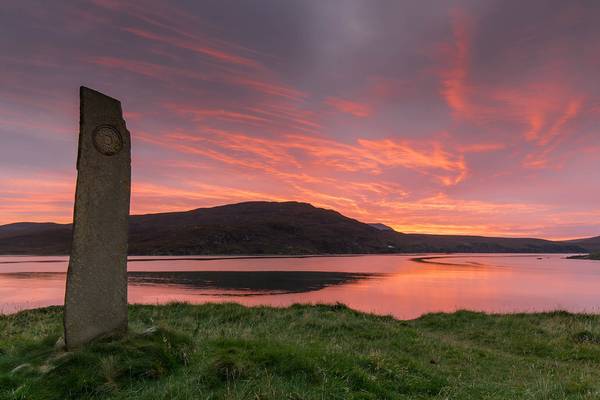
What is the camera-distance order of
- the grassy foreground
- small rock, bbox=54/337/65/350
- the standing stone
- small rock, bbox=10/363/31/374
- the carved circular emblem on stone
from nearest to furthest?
the grassy foreground < small rock, bbox=10/363/31/374 < small rock, bbox=54/337/65/350 < the standing stone < the carved circular emblem on stone

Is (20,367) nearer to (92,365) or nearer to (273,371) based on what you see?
(92,365)

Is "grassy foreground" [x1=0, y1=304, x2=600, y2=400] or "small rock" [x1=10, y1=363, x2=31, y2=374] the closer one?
"grassy foreground" [x1=0, y1=304, x2=600, y2=400]

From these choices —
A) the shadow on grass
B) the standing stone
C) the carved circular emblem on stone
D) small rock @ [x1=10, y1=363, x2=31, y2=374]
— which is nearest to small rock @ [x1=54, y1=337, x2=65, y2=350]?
the shadow on grass

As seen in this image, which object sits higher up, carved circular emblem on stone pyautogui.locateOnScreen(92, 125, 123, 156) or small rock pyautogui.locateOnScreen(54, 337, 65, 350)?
carved circular emblem on stone pyautogui.locateOnScreen(92, 125, 123, 156)

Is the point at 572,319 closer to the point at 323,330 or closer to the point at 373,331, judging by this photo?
the point at 373,331

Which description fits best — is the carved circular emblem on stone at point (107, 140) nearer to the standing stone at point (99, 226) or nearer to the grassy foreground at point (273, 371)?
the standing stone at point (99, 226)

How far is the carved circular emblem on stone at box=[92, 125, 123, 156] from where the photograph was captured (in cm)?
1115

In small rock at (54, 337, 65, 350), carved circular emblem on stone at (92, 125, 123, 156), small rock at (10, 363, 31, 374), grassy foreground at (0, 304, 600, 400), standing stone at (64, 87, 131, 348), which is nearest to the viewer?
grassy foreground at (0, 304, 600, 400)

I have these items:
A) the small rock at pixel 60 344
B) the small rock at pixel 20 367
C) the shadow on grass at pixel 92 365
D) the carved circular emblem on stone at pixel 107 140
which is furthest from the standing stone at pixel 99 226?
the small rock at pixel 20 367

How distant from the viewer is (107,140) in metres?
11.3

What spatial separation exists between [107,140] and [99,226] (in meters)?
2.54

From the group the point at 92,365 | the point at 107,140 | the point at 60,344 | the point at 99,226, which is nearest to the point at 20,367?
the point at 60,344

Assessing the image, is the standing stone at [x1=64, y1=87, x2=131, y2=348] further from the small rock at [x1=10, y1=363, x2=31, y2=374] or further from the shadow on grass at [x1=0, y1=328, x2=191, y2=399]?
the small rock at [x1=10, y1=363, x2=31, y2=374]

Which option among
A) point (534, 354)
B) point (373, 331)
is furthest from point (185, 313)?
point (534, 354)
